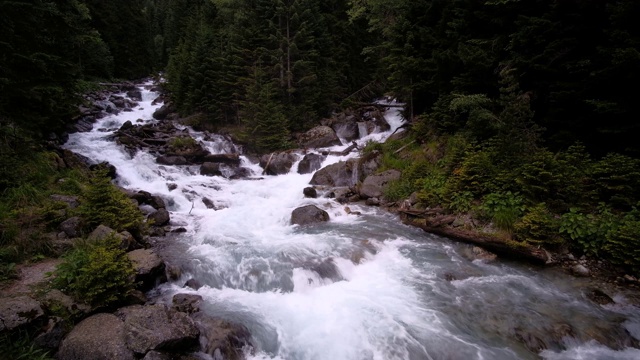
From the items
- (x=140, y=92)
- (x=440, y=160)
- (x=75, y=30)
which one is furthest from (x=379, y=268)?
(x=140, y=92)

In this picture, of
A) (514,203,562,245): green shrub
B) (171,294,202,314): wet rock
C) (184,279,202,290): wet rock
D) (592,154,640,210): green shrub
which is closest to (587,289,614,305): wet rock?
(514,203,562,245): green shrub

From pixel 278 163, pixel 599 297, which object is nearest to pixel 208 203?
pixel 278 163

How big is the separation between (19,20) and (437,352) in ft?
45.7

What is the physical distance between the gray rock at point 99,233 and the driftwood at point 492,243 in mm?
10212

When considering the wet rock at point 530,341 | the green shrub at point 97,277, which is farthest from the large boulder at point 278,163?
the wet rock at point 530,341

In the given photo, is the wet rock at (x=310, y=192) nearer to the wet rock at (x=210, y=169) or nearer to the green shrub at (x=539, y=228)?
the wet rock at (x=210, y=169)

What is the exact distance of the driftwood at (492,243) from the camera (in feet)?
29.7

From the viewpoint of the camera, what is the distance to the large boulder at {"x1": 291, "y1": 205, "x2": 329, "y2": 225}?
1301 cm

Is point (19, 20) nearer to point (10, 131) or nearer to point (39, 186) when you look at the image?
point (10, 131)

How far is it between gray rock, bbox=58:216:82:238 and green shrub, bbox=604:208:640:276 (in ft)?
47.4

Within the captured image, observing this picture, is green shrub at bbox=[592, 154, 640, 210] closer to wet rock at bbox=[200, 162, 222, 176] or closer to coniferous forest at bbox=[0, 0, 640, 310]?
coniferous forest at bbox=[0, 0, 640, 310]

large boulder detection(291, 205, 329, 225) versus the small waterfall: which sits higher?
the small waterfall

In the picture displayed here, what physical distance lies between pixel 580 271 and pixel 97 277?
458 inches

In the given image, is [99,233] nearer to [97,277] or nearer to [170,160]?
[97,277]
